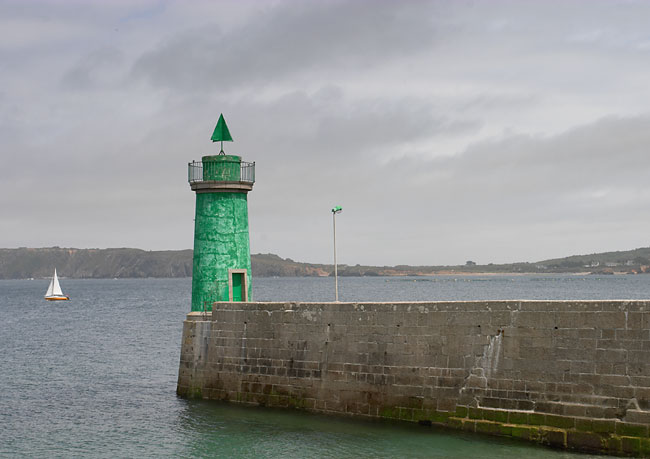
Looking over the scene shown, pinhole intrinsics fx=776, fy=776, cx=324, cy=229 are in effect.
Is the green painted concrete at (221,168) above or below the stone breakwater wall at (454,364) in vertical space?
above

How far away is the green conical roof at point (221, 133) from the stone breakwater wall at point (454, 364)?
572 cm

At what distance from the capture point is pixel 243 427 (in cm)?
1831

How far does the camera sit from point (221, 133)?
23812 millimetres

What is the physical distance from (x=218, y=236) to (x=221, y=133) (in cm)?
344

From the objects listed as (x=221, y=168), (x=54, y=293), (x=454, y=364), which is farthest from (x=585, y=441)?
(x=54, y=293)

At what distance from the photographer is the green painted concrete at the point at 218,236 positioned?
73.0 ft

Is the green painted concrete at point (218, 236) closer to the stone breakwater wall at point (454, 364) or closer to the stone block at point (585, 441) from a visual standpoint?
the stone breakwater wall at point (454, 364)

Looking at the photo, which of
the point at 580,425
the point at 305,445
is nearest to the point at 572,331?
the point at 580,425

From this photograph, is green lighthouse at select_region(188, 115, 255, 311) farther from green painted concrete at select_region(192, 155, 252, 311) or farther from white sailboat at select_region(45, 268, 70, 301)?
white sailboat at select_region(45, 268, 70, 301)

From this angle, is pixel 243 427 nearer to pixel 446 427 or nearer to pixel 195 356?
pixel 195 356

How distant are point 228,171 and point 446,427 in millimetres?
10100

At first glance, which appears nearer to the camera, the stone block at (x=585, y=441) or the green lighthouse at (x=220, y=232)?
the stone block at (x=585, y=441)

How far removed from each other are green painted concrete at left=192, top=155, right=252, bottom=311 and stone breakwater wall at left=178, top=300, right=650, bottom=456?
157 centimetres

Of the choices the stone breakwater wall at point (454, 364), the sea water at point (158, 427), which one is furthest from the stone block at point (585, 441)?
the sea water at point (158, 427)
